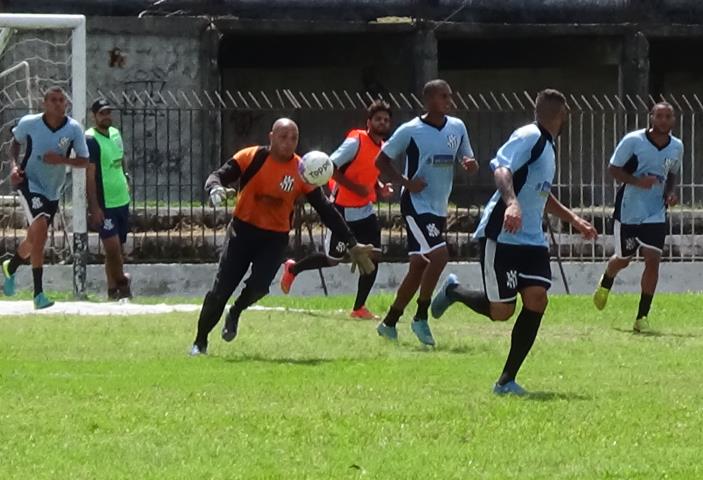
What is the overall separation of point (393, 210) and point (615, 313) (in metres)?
6.16

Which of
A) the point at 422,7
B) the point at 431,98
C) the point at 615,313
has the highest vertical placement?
the point at 422,7

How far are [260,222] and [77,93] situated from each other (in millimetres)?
6182

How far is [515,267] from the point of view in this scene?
10.4 m

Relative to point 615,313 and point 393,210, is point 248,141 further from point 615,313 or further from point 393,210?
point 615,313

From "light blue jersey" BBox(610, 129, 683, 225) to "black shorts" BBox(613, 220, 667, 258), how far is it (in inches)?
1.8

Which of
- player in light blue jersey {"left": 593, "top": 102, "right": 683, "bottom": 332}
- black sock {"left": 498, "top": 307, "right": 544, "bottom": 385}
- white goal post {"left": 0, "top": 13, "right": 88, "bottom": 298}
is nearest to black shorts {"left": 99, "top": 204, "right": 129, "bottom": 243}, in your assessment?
white goal post {"left": 0, "top": 13, "right": 88, "bottom": 298}

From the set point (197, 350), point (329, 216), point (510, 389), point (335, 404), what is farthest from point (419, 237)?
point (335, 404)

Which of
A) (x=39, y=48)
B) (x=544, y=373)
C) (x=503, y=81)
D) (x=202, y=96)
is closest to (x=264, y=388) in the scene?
(x=544, y=373)

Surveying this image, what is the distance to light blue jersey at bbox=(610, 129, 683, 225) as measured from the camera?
15148mm

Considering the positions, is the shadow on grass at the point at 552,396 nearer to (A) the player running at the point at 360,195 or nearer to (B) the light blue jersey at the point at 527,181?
(B) the light blue jersey at the point at 527,181

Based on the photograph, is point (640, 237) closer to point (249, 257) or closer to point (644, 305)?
point (644, 305)

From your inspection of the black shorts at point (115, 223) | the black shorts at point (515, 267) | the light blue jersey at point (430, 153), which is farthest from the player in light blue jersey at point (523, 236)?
the black shorts at point (115, 223)

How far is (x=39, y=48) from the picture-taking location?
2383 centimetres

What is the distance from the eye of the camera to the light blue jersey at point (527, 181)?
34.0 feet
